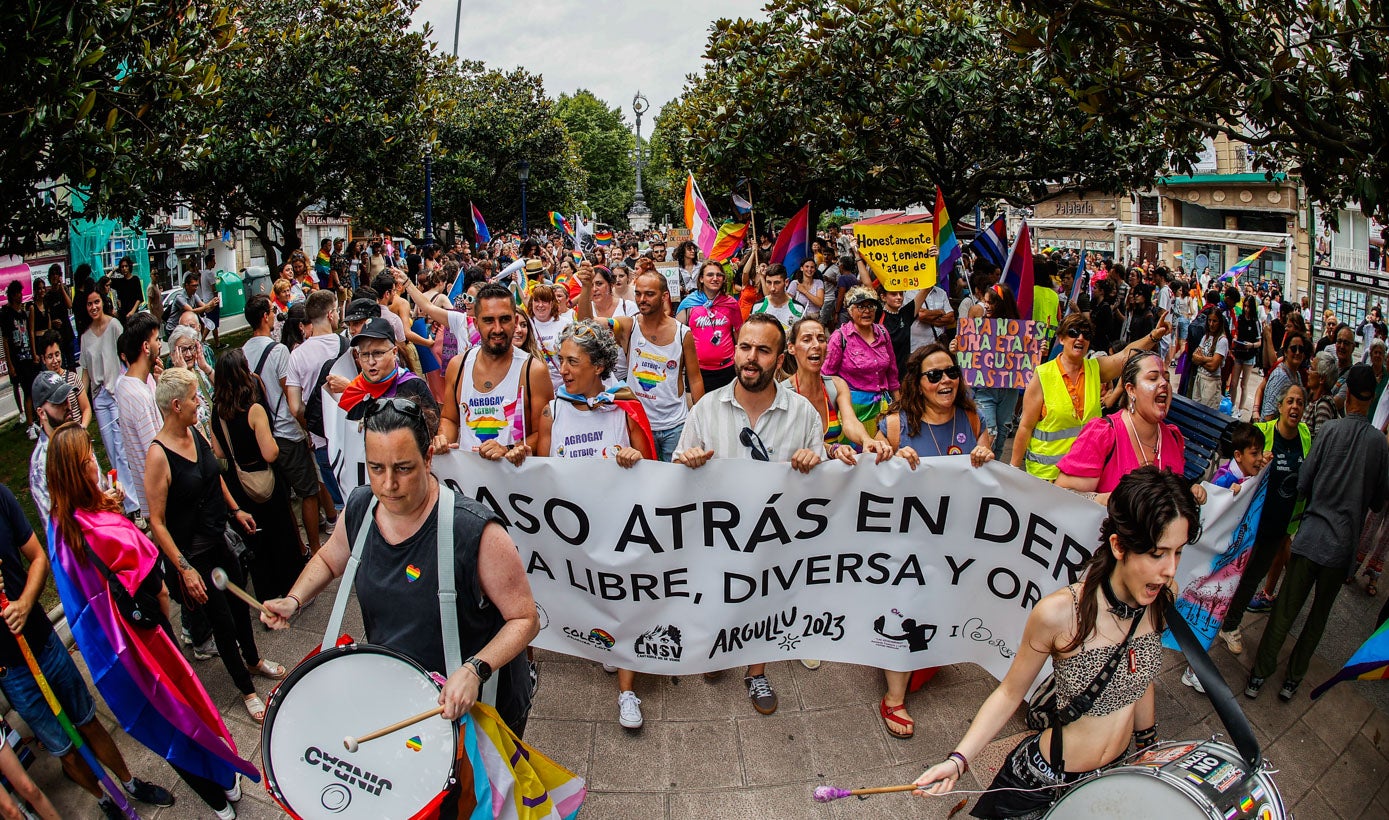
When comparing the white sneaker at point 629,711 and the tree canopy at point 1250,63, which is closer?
the white sneaker at point 629,711

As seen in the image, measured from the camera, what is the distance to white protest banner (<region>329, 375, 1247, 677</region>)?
3.89 metres

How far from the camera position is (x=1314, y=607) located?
4594 millimetres

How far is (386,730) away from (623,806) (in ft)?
5.30

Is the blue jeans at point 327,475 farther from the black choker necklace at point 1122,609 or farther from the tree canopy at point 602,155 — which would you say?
the tree canopy at point 602,155

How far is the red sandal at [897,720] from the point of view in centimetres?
416

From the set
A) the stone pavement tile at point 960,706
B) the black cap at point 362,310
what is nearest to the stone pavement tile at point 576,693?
the stone pavement tile at point 960,706

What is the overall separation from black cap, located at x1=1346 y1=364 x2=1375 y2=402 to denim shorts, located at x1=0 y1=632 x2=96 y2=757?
6316 millimetres

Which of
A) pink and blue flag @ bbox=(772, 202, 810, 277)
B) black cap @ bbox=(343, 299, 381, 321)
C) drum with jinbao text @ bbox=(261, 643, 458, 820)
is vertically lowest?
drum with jinbao text @ bbox=(261, 643, 458, 820)

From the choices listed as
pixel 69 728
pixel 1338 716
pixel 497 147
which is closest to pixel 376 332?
pixel 69 728


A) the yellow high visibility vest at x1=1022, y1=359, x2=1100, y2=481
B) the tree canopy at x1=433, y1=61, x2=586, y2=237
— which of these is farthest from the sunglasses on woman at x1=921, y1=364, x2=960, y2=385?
the tree canopy at x1=433, y1=61, x2=586, y2=237

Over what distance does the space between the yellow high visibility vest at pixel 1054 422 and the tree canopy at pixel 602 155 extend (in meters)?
58.1

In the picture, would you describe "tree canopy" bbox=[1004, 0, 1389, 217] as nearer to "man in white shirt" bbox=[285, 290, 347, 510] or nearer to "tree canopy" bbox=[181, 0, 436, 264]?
"man in white shirt" bbox=[285, 290, 347, 510]

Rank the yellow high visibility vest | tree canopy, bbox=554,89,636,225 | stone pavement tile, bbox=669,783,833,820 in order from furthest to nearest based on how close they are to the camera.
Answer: tree canopy, bbox=554,89,636,225, the yellow high visibility vest, stone pavement tile, bbox=669,783,833,820

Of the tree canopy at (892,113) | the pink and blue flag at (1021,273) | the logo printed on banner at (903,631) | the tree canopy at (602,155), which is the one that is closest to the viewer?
the logo printed on banner at (903,631)
